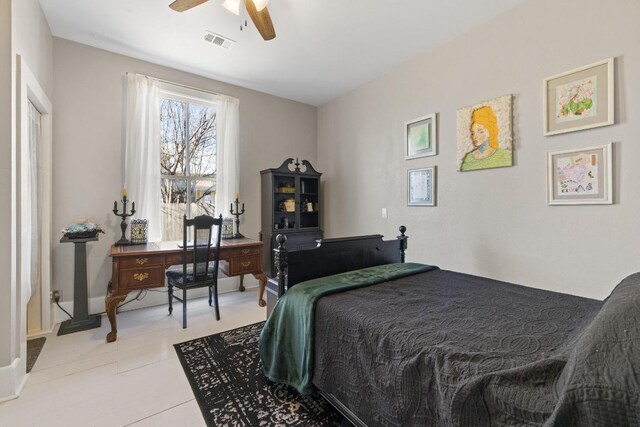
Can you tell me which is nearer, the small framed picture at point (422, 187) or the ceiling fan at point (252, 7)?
the ceiling fan at point (252, 7)

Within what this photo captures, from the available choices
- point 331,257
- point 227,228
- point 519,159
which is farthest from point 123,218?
point 519,159

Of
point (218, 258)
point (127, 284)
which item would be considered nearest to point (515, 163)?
point (218, 258)

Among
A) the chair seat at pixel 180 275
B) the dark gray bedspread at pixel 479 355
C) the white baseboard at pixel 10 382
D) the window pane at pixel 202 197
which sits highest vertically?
the window pane at pixel 202 197

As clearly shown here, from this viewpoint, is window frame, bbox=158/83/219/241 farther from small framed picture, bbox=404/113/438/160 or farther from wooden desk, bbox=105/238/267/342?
small framed picture, bbox=404/113/438/160

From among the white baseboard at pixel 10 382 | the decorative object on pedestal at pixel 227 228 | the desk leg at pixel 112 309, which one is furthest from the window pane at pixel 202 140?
the white baseboard at pixel 10 382

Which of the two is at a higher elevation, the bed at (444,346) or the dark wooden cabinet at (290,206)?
the dark wooden cabinet at (290,206)

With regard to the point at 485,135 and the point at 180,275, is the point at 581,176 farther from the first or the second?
the point at 180,275

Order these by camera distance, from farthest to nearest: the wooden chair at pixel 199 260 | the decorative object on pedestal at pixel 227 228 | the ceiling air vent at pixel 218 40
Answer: the decorative object on pedestal at pixel 227 228, the ceiling air vent at pixel 218 40, the wooden chair at pixel 199 260

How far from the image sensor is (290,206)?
4.32m

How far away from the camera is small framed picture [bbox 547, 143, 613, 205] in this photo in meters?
2.08

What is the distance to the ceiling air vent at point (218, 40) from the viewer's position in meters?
2.93

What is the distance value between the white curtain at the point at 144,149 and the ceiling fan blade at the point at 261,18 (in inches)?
71.3

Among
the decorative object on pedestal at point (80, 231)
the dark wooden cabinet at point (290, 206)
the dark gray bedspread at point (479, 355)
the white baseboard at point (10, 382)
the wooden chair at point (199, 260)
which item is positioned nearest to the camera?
the dark gray bedspread at point (479, 355)

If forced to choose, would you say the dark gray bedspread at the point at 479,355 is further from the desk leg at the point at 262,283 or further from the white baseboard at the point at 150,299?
the white baseboard at the point at 150,299
